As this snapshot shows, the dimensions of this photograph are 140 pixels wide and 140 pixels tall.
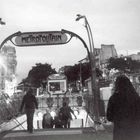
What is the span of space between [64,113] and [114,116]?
1034 centimetres

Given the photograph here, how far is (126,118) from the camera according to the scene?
6.03m

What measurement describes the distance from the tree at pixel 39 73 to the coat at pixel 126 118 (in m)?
113

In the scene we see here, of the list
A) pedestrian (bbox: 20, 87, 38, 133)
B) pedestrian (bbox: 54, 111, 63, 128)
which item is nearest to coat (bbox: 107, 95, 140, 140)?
pedestrian (bbox: 20, 87, 38, 133)

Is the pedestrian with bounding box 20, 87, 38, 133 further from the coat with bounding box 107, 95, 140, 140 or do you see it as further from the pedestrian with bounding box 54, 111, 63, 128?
the coat with bounding box 107, 95, 140, 140

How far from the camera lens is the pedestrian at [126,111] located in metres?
5.96

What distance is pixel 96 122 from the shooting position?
16.1 m

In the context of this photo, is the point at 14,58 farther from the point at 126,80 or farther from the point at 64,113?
the point at 126,80

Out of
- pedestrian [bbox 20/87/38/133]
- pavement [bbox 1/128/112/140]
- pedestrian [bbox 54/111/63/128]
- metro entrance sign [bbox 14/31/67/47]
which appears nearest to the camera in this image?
pavement [bbox 1/128/112/140]

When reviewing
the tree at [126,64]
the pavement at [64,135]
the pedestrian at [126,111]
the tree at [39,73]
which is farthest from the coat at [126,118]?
the tree at [39,73]

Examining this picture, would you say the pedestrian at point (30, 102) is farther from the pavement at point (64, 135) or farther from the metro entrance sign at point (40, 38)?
the metro entrance sign at point (40, 38)

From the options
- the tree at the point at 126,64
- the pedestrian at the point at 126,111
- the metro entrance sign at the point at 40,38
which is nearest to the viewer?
the pedestrian at the point at 126,111

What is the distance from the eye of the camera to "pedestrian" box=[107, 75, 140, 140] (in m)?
5.96

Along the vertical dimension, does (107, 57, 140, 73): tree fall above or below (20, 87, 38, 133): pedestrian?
above

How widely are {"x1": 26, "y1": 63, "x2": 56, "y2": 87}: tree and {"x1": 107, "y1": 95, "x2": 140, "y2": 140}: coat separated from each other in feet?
370
